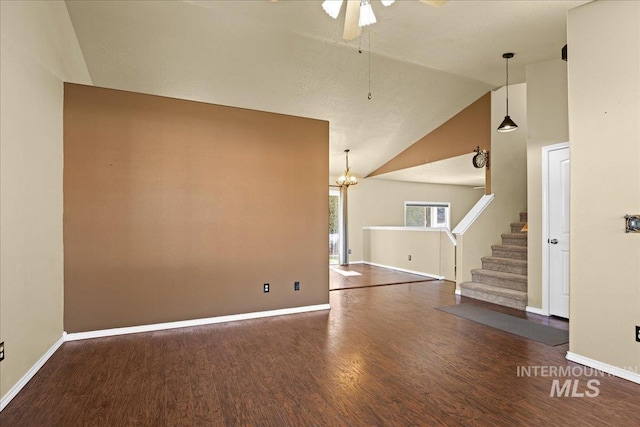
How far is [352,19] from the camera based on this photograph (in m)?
2.47

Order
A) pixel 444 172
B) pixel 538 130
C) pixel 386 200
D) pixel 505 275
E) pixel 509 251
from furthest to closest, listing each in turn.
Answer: pixel 386 200
pixel 444 172
pixel 509 251
pixel 505 275
pixel 538 130

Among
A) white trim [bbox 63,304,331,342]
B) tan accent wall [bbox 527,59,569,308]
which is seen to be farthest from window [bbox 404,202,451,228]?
white trim [bbox 63,304,331,342]

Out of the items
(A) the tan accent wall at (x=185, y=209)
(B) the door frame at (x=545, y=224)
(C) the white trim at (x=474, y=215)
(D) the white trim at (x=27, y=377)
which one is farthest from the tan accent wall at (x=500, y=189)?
(D) the white trim at (x=27, y=377)

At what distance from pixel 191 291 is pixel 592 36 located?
15.2ft

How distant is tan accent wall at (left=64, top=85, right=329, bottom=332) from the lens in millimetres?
3504

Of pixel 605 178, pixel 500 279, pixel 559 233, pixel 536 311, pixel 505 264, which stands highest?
pixel 605 178

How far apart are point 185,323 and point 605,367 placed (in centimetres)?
404

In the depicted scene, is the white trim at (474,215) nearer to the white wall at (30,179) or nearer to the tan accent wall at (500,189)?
the tan accent wall at (500,189)

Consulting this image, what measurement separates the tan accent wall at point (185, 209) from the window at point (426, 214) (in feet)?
19.8

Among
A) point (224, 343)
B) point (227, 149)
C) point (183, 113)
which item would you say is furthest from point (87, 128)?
point (224, 343)

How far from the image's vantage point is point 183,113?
393 centimetres

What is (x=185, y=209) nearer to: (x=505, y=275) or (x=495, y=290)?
(x=495, y=290)

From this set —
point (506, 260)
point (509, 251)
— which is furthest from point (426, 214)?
point (506, 260)

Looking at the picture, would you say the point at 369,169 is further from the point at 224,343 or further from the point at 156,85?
the point at 224,343
